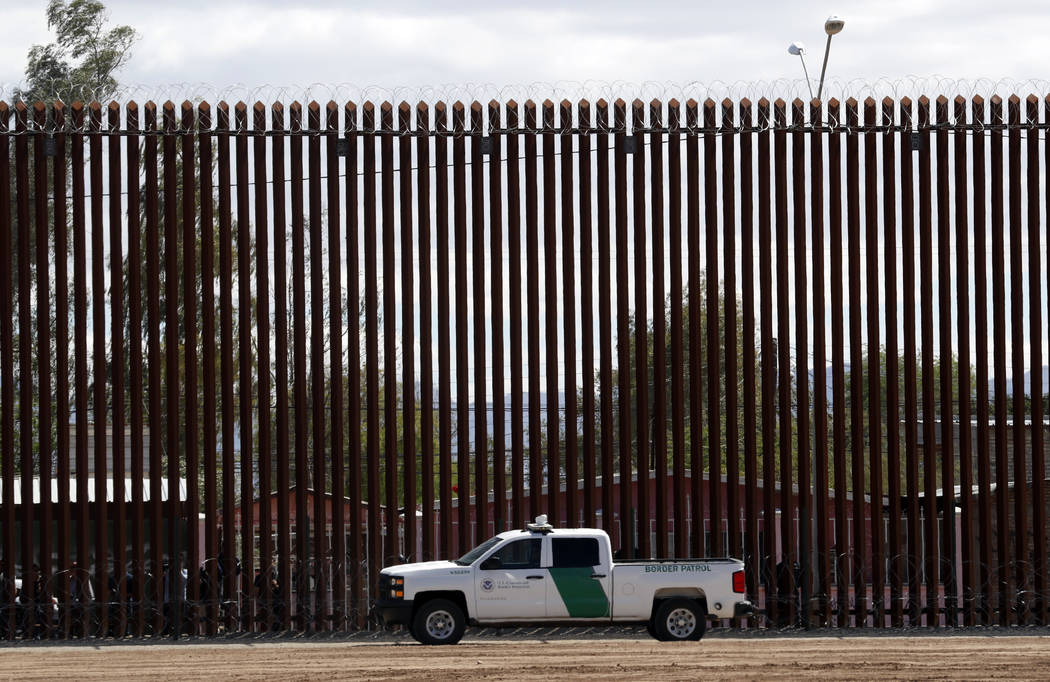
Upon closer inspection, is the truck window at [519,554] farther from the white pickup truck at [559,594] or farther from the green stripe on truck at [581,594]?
the green stripe on truck at [581,594]

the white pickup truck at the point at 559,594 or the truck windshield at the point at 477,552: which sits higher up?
the truck windshield at the point at 477,552

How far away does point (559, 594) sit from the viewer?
16.4m

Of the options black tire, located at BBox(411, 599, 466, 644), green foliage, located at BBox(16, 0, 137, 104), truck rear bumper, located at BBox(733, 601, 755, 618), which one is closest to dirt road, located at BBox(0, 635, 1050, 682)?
black tire, located at BBox(411, 599, 466, 644)

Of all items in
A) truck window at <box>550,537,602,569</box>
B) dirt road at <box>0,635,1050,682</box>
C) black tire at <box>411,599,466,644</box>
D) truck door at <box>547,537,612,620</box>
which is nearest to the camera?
dirt road at <box>0,635,1050,682</box>

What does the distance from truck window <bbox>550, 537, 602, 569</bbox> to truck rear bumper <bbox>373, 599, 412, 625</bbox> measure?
65.0 inches

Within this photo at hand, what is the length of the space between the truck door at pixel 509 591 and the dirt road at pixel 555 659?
319 millimetres

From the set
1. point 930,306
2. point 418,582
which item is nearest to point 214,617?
point 418,582

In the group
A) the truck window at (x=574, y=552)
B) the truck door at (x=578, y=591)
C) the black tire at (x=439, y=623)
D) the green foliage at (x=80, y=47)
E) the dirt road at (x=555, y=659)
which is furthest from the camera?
the green foliage at (x=80, y=47)

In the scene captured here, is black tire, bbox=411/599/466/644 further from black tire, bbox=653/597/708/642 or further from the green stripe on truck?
black tire, bbox=653/597/708/642

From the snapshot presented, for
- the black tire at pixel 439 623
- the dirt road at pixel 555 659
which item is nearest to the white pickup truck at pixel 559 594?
the black tire at pixel 439 623

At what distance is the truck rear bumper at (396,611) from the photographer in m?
16.3

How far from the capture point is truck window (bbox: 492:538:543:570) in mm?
16531

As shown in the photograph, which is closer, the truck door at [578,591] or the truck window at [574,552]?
the truck door at [578,591]

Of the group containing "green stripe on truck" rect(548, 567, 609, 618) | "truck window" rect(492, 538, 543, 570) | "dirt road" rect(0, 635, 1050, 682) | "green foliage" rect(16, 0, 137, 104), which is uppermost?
"green foliage" rect(16, 0, 137, 104)
